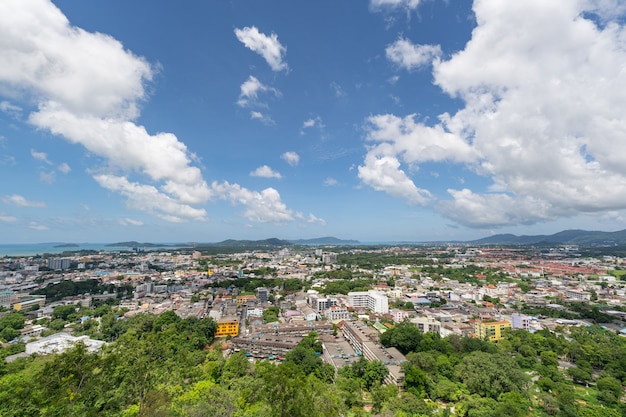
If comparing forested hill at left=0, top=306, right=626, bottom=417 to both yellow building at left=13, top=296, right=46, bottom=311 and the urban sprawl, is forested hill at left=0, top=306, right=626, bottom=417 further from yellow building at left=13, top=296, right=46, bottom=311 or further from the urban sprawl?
yellow building at left=13, top=296, right=46, bottom=311

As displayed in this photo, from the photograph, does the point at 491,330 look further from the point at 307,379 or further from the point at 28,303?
the point at 28,303

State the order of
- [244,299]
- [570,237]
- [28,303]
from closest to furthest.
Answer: [28,303] → [244,299] → [570,237]

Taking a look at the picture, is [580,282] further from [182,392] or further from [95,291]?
[95,291]

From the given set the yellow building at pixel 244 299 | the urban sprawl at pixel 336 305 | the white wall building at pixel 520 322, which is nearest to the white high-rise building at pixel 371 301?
the urban sprawl at pixel 336 305

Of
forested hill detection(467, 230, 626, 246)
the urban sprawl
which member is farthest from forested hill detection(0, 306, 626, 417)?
forested hill detection(467, 230, 626, 246)

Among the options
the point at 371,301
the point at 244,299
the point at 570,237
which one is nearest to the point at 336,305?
the point at 371,301

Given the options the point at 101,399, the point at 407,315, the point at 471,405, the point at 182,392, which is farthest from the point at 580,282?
the point at 101,399

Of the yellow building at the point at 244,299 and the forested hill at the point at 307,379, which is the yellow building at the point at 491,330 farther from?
the yellow building at the point at 244,299

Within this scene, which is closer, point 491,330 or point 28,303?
point 491,330

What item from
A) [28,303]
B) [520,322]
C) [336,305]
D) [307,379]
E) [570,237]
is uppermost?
[570,237]
